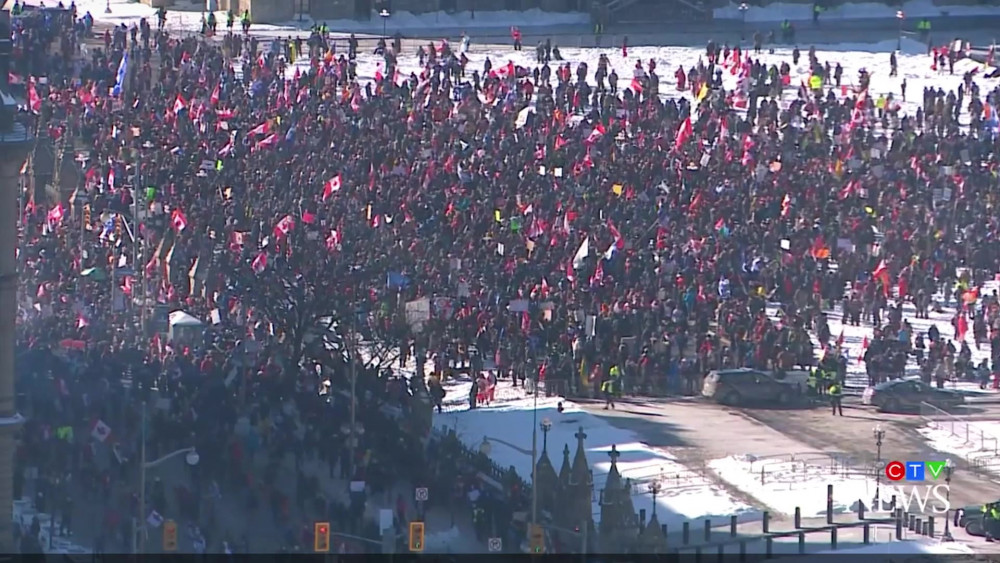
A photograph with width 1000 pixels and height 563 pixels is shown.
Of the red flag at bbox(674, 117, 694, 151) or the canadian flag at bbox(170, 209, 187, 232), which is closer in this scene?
the canadian flag at bbox(170, 209, 187, 232)

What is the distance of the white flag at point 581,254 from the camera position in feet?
251

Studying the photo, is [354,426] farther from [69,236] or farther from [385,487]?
[69,236]

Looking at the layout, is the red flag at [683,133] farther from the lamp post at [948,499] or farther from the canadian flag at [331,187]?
the lamp post at [948,499]

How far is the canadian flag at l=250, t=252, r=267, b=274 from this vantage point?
73250mm

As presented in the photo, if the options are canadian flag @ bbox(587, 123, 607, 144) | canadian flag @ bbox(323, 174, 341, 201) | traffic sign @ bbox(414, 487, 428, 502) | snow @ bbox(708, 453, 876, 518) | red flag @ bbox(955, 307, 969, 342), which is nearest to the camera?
traffic sign @ bbox(414, 487, 428, 502)

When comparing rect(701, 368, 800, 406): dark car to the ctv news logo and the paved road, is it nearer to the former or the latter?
the paved road

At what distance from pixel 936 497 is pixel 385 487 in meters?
9.49

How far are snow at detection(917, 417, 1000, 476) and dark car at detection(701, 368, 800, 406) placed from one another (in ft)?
10.4

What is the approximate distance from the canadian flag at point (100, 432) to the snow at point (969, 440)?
15546 mm

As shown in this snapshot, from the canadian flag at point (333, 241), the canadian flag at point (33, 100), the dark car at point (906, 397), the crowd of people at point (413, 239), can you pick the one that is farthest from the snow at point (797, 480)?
the canadian flag at point (33, 100)

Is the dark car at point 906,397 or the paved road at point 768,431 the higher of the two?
the dark car at point 906,397

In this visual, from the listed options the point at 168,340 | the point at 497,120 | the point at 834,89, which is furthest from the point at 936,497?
the point at 834,89

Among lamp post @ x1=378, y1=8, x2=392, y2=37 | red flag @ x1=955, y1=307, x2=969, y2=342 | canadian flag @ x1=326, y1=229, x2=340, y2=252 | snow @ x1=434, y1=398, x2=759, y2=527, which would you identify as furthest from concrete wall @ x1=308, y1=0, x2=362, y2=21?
snow @ x1=434, y1=398, x2=759, y2=527

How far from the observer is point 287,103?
304 ft
